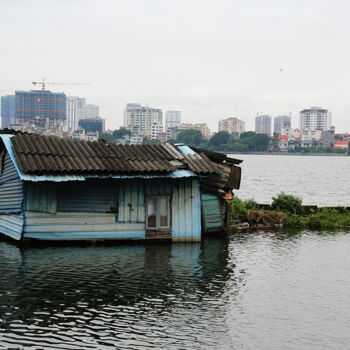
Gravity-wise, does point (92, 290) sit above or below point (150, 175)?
below

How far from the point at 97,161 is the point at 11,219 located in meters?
4.22

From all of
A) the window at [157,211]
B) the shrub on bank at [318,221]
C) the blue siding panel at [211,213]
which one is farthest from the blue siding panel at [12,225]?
the shrub on bank at [318,221]

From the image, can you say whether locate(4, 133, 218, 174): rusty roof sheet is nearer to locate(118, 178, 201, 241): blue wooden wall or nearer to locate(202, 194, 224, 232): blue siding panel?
locate(118, 178, 201, 241): blue wooden wall

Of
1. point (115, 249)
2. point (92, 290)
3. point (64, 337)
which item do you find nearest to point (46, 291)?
point (92, 290)

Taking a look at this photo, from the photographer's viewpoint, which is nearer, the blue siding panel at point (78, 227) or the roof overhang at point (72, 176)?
the roof overhang at point (72, 176)

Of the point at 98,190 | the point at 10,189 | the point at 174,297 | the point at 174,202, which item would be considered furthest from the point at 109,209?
the point at 174,297

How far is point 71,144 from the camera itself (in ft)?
79.7

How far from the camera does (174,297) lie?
16.2 m

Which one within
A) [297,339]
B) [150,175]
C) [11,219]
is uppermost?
[150,175]

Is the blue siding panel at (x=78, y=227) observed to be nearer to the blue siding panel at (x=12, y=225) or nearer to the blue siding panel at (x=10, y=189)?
the blue siding panel at (x=12, y=225)

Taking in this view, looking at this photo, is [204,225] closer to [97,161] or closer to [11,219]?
[97,161]

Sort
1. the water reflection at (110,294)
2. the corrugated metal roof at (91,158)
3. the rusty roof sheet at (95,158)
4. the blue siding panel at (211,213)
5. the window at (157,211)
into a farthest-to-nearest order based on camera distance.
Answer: the blue siding panel at (211,213), the window at (157,211), the rusty roof sheet at (95,158), the corrugated metal roof at (91,158), the water reflection at (110,294)

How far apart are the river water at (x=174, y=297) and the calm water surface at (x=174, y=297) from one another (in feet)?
0.09

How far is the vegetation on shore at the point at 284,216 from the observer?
3070cm
